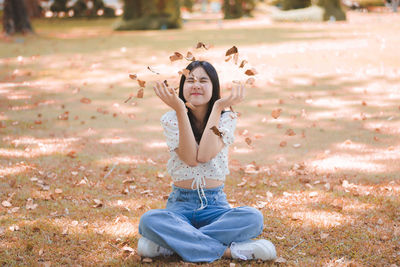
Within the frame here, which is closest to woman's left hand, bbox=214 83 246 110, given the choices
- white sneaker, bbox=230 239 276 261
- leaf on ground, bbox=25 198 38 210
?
white sneaker, bbox=230 239 276 261

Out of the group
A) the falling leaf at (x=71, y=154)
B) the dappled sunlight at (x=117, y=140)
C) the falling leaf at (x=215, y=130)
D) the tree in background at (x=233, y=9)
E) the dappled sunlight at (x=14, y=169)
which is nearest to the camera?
the falling leaf at (x=215, y=130)

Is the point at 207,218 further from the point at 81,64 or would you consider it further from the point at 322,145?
the point at 81,64

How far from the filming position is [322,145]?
18.5 ft

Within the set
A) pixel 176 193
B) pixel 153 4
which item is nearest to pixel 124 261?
pixel 176 193

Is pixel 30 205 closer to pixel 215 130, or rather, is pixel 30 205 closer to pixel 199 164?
pixel 199 164

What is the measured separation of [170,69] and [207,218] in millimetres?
7457

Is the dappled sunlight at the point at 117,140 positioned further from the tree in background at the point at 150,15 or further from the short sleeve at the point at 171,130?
the tree in background at the point at 150,15

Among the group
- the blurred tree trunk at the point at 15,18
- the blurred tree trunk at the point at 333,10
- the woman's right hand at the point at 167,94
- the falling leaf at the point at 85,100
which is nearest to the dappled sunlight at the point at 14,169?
the woman's right hand at the point at 167,94

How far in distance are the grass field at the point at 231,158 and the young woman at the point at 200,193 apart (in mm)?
127

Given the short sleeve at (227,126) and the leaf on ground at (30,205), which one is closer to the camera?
the short sleeve at (227,126)

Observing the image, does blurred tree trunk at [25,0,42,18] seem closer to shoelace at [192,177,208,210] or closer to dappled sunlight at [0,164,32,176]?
dappled sunlight at [0,164,32,176]

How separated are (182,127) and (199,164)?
13.2 inches

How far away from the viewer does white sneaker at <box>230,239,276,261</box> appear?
9.27ft

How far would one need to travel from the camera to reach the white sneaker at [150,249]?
2.83 metres
